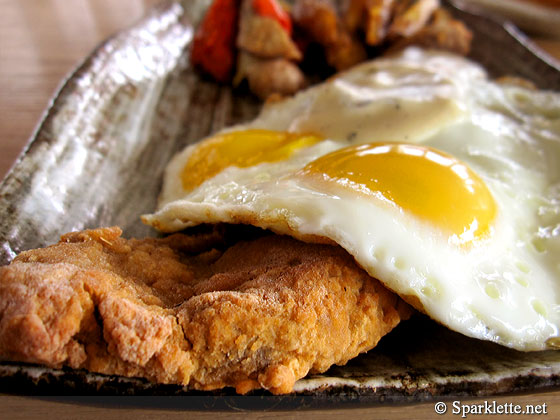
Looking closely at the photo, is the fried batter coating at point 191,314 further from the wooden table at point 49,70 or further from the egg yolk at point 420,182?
the egg yolk at point 420,182

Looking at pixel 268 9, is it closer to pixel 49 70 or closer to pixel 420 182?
pixel 49 70

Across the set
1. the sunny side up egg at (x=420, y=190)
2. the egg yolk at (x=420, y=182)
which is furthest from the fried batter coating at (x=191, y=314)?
the egg yolk at (x=420, y=182)

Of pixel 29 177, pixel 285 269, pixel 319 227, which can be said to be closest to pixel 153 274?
pixel 285 269

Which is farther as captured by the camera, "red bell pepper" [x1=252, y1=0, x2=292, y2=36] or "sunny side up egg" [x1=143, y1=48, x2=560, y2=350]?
"red bell pepper" [x1=252, y1=0, x2=292, y2=36]

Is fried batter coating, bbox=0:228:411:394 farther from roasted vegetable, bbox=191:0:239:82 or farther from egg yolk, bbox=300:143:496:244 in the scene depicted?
roasted vegetable, bbox=191:0:239:82

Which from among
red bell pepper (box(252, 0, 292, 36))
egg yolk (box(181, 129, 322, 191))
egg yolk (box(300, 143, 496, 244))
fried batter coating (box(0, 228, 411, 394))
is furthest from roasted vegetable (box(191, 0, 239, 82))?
fried batter coating (box(0, 228, 411, 394))

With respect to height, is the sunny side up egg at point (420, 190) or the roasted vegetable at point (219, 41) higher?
the roasted vegetable at point (219, 41)

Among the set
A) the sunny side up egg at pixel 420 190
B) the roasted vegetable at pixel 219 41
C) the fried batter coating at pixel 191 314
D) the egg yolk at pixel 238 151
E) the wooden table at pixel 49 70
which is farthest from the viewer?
the roasted vegetable at pixel 219 41
